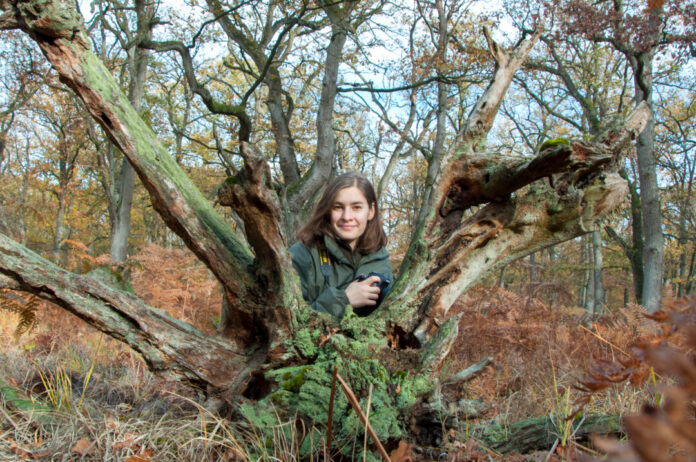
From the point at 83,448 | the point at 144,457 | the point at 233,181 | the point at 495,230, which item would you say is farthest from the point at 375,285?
the point at 83,448

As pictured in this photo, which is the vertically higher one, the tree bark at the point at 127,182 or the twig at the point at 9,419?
the tree bark at the point at 127,182

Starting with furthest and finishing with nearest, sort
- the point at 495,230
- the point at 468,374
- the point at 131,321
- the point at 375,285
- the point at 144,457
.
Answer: the point at 375,285, the point at 495,230, the point at 468,374, the point at 131,321, the point at 144,457

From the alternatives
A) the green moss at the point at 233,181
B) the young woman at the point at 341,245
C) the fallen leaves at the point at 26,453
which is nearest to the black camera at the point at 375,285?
the young woman at the point at 341,245

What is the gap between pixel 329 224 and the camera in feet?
12.7

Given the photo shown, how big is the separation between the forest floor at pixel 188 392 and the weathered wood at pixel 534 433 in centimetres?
8

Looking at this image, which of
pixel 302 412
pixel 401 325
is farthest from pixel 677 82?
pixel 302 412

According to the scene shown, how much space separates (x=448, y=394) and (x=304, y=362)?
93 cm

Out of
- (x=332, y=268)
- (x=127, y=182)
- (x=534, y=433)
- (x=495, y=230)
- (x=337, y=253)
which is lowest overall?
(x=534, y=433)

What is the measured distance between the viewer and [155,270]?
7.00m

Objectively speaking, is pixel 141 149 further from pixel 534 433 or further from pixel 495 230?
pixel 534 433

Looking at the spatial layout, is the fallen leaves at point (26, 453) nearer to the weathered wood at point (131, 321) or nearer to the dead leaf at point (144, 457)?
the dead leaf at point (144, 457)

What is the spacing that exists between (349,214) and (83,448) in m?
2.39

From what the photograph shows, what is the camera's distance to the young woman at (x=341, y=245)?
3.65 meters

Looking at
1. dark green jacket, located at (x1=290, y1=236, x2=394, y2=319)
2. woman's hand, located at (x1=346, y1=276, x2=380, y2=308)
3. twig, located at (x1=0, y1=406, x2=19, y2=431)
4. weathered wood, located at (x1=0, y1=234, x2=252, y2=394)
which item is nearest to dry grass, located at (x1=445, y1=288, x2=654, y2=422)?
woman's hand, located at (x1=346, y1=276, x2=380, y2=308)
